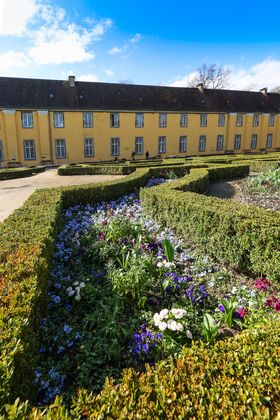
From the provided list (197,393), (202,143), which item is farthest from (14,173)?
(202,143)

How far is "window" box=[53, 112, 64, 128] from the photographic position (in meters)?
28.0

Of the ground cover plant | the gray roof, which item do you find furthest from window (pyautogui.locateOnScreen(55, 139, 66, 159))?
the ground cover plant

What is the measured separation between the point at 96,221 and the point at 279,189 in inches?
279

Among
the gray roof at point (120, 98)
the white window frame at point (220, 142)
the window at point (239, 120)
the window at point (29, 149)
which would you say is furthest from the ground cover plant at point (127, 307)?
the window at point (239, 120)

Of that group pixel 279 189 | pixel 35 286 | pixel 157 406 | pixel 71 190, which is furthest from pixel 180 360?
pixel 279 189

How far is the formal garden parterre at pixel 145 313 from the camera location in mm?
1938

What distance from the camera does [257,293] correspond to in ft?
14.0

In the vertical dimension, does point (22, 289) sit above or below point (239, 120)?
below

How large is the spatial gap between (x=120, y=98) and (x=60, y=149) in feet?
29.5

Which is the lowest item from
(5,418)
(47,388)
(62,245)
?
(47,388)

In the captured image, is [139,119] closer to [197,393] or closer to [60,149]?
[60,149]

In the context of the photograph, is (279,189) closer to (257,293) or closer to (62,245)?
(257,293)

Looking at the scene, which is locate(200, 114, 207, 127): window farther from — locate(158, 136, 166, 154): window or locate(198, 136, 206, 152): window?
locate(158, 136, 166, 154): window

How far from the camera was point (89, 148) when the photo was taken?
30219mm
